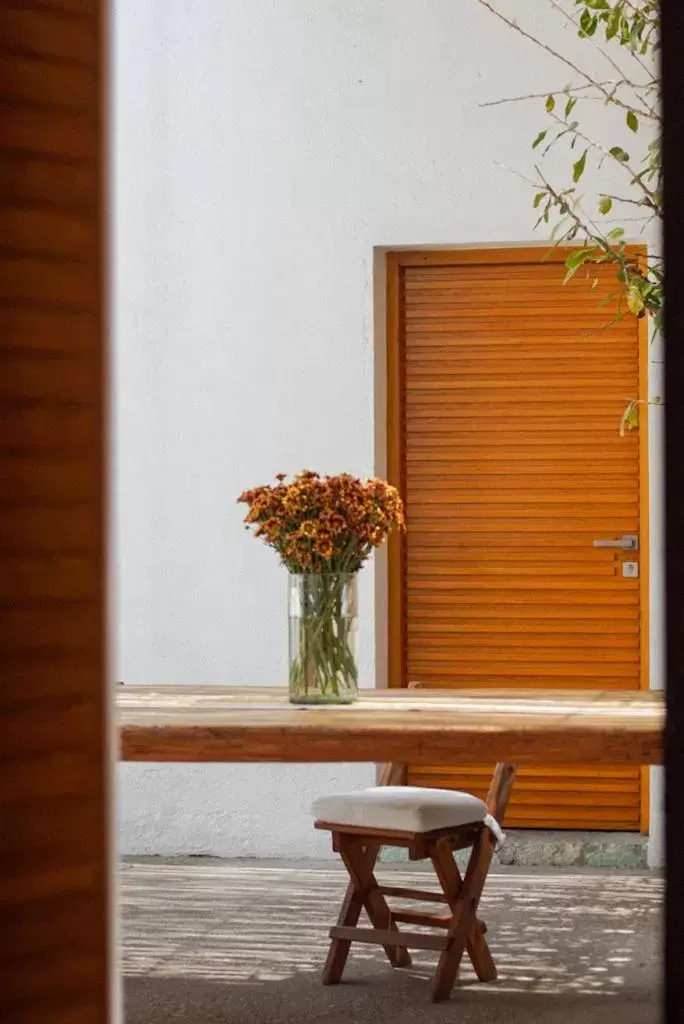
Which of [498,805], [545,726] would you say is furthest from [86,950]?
[498,805]

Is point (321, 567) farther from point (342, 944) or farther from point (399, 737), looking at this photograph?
point (342, 944)

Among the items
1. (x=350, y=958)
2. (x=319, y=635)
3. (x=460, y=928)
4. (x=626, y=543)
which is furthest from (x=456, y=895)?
(x=626, y=543)

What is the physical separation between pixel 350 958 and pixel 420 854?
71 centimetres

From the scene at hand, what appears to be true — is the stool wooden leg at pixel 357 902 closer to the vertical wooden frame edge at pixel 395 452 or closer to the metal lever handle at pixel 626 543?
the vertical wooden frame edge at pixel 395 452

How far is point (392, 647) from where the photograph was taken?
5.60 meters

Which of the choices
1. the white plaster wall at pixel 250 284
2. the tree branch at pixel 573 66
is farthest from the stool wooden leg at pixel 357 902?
the tree branch at pixel 573 66

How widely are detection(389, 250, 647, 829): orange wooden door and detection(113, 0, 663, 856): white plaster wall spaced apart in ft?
0.74

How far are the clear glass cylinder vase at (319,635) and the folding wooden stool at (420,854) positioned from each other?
42cm

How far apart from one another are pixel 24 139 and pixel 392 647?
195 inches

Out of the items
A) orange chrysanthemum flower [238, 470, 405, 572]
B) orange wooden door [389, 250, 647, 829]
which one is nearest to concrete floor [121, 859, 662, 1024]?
orange wooden door [389, 250, 647, 829]

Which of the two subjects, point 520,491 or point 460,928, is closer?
point 460,928

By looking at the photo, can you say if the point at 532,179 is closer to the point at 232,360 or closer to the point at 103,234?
the point at 232,360

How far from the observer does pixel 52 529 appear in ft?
2.37

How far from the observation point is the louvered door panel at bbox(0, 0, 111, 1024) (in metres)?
0.71
